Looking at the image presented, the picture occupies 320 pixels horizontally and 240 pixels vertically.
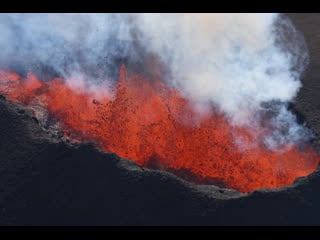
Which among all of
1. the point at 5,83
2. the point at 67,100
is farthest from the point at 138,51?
the point at 5,83

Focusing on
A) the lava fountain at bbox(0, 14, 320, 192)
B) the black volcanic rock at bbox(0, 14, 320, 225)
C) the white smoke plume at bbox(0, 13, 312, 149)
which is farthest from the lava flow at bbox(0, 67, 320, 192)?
the black volcanic rock at bbox(0, 14, 320, 225)

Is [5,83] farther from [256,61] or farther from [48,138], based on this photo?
[256,61]

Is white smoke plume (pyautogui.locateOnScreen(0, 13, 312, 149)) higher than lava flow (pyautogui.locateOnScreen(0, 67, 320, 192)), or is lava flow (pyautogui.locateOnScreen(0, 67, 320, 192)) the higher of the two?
white smoke plume (pyautogui.locateOnScreen(0, 13, 312, 149))

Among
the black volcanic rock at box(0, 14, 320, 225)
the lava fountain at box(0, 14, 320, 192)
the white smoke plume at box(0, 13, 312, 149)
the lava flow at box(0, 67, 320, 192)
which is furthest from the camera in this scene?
the white smoke plume at box(0, 13, 312, 149)

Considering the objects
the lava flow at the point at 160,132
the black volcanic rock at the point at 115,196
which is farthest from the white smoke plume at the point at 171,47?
the black volcanic rock at the point at 115,196

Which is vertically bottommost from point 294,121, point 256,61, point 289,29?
point 294,121

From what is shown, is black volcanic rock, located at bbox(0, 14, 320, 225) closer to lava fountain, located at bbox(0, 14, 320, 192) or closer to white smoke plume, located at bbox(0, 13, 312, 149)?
lava fountain, located at bbox(0, 14, 320, 192)

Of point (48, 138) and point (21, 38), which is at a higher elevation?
point (21, 38)
